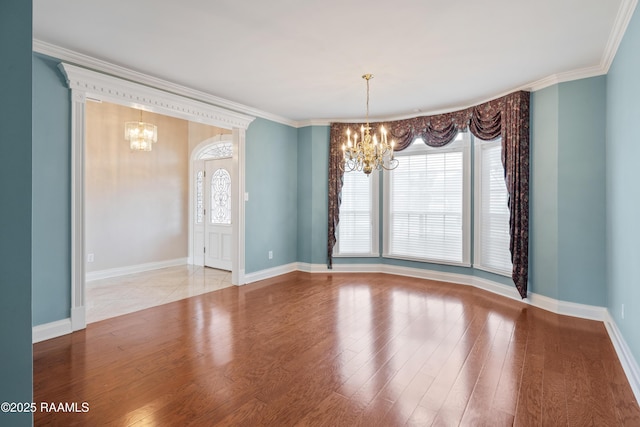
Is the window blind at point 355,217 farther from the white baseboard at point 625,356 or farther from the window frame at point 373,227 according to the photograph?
the white baseboard at point 625,356

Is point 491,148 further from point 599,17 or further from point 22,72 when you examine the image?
point 22,72

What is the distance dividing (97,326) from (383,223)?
4.42 metres

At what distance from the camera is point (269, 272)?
5570mm

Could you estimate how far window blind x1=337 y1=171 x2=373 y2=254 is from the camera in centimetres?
592

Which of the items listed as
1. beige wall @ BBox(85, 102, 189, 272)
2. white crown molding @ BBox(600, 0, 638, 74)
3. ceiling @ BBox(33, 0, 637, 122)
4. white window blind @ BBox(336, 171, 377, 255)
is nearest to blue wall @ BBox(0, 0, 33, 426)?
ceiling @ BBox(33, 0, 637, 122)

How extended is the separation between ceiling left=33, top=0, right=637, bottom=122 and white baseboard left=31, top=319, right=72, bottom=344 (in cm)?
271

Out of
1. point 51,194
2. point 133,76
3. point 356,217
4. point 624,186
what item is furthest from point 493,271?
point 51,194

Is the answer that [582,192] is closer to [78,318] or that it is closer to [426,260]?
[426,260]

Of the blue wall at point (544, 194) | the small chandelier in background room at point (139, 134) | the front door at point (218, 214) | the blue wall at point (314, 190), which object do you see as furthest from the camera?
the front door at point (218, 214)

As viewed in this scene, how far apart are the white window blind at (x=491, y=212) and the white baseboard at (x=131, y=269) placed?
18.7 ft

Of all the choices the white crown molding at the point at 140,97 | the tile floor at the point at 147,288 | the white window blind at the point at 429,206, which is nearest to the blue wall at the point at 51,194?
the white crown molding at the point at 140,97

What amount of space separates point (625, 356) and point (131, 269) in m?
6.82

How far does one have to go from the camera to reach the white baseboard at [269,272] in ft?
17.2

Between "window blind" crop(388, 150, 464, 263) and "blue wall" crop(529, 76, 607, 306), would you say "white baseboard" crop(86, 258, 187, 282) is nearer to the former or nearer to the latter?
"window blind" crop(388, 150, 464, 263)
